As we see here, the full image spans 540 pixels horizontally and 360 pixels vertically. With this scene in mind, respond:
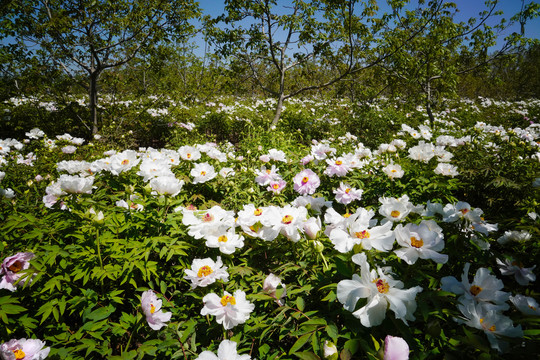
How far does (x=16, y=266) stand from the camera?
1.03 metres

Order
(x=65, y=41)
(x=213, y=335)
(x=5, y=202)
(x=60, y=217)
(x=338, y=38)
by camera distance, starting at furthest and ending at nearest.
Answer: (x=338, y=38) → (x=65, y=41) → (x=5, y=202) → (x=60, y=217) → (x=213, y=335)

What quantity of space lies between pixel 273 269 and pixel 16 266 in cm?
124

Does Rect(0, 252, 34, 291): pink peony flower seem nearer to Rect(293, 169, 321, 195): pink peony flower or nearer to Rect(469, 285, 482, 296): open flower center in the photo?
Rect(293, 169, 321, 195): pink peony flower

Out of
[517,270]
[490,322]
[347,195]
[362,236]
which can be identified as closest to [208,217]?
[362,236]

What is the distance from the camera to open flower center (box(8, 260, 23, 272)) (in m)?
1.01

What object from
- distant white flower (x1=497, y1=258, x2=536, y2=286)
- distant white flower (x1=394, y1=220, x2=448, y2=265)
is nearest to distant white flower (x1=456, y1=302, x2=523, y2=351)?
distant white flower (x1=394, y1=220, x2=448, y2=265)

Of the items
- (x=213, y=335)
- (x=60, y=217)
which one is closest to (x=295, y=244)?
(x=213, y=335)

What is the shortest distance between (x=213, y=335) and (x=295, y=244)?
58cm

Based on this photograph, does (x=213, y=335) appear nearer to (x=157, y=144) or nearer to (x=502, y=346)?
(x=502, y=346)

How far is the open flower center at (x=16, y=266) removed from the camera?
39.7 inches

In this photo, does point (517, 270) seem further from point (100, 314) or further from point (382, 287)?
point (100, 314)

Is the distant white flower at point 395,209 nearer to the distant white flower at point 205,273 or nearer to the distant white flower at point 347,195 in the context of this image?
the distant white flower at point 347,195

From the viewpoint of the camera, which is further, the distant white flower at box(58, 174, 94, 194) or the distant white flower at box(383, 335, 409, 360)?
the distant white flower at box(58, 174, 94, 194)

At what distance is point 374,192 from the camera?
1956 millimetres
